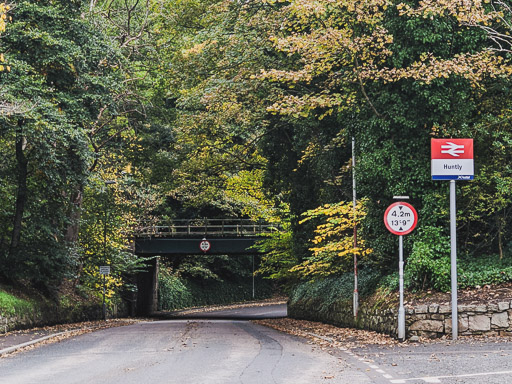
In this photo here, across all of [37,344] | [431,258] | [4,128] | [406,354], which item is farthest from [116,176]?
[406,354]

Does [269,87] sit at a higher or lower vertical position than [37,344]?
higher

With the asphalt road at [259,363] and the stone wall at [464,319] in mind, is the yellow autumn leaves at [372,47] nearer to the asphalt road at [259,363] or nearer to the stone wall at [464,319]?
the stone wall at [464,319]

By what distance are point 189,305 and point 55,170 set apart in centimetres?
3573

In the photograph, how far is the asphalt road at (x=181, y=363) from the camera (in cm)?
1040

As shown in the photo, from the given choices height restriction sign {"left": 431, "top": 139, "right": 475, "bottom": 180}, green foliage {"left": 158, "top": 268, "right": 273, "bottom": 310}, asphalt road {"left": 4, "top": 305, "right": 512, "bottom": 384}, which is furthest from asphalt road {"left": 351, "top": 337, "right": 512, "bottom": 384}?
green foliage {"left": 158, "top": 268, "right": 273, "bottom": 310}

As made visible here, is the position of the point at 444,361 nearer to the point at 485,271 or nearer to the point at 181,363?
the point at 181,363

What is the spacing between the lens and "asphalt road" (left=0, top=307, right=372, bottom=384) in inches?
409

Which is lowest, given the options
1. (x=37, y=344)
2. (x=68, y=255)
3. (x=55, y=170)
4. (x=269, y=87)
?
(x=37, y=344)

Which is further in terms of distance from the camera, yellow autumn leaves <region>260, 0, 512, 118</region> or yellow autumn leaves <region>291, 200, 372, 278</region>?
yellow autumn leaves <region>291, 200, 372, 278</region>

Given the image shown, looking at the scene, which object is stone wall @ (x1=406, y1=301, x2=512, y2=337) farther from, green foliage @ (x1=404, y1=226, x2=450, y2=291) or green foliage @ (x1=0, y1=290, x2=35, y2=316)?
green foliage @ (x1=0, y1=290, x2=35, y2=316)

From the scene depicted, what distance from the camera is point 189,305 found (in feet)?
190

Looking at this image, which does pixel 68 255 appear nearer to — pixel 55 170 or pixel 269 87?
pixel 55 170

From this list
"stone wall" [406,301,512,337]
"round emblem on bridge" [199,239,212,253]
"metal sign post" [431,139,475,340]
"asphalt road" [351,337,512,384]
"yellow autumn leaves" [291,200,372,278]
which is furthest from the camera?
"round emblem on bridge" [199,239,212,253]

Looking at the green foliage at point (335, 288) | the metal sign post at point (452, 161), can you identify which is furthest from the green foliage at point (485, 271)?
the green foliage at point (335, 288)
